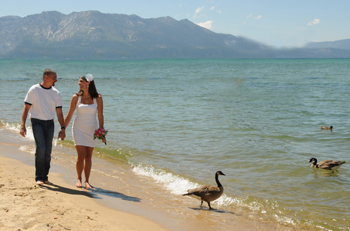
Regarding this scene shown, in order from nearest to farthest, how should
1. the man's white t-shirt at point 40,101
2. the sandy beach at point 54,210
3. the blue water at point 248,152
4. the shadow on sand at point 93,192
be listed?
1. the sandy beach at point 54,210
2. the man's white t-shirt at point 40,101
3. the shadow on sand at point 93,192
4. the blue water at point 248,152

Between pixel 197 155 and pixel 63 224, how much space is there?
6.17 m

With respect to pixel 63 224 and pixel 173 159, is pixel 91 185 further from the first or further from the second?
pixel 173 159

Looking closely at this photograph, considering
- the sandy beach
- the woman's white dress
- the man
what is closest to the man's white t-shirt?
the man

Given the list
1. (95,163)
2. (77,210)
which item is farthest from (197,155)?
(77,210)

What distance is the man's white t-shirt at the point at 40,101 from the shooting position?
599 centimetres

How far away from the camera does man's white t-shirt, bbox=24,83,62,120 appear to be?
19.7 feet

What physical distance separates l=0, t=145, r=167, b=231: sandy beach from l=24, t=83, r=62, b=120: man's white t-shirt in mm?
1297

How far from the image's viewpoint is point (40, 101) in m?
6.02

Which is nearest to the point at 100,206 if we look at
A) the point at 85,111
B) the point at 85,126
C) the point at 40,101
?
the point at 85,126

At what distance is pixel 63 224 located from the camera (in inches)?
177

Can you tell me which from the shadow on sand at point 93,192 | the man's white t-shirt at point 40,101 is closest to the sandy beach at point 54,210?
the shadow on sand at point 93,192

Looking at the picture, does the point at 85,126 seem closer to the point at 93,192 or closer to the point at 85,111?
the point at 85,111

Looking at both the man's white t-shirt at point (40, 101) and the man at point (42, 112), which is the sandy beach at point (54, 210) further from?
the man's white t-shirt at point (40, 101)

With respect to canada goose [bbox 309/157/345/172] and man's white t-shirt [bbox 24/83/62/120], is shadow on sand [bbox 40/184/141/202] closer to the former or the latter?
man's white t-shirt [bbox 24/83/62/120]
